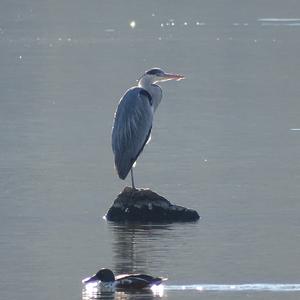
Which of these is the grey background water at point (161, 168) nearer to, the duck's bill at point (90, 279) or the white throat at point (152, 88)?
the duck's bill at point (90, 279)

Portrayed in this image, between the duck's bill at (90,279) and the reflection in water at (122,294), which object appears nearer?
the reflection in water at (122,294)

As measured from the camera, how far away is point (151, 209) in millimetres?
16375

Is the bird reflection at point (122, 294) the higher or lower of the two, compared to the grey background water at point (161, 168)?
lower

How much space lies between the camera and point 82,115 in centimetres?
2784

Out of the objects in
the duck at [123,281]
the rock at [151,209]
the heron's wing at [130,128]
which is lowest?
the duck at [123,281]

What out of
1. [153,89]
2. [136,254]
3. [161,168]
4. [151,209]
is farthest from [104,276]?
[161,168]

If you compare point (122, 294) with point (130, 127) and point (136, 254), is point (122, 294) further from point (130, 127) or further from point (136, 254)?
point (130, 127)

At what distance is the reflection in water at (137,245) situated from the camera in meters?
14.3

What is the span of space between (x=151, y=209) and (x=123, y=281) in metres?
3.28

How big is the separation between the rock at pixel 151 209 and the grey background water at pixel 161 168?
5.6 inches

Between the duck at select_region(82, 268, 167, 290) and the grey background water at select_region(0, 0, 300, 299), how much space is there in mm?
203

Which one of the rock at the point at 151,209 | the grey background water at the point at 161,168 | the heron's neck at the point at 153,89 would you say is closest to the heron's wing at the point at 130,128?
the heron's neck at the point at 153,89

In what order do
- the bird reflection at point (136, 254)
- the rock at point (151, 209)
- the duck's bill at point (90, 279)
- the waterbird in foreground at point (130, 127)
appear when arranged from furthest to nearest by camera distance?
the waterbird in foreground at point (130, 127) < the rock at point (151, 209) < the duck's bill at point (90, 279) < the bird reflection at point (136, 254)

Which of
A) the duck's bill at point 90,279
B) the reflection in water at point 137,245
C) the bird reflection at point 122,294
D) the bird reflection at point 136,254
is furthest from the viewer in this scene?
the reflection in water at point 137,245
